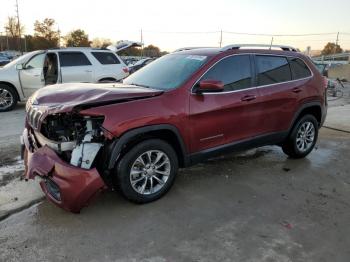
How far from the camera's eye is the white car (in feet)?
34.1

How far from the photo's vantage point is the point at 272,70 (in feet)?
18.2

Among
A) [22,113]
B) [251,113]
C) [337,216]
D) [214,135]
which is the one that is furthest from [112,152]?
[22,113]

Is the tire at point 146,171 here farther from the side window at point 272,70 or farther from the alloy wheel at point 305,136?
the alloy wheel at point 305,136

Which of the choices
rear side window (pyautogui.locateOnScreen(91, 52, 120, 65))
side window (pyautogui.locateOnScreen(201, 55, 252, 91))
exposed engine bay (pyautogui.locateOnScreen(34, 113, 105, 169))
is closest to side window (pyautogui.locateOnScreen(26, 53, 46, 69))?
rear side window (pyautogui.locateOnScreen(91, 52, 120, 65))

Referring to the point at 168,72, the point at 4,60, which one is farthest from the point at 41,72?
the point at 4,60

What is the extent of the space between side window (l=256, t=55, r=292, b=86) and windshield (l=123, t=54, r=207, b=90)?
3.18 feet

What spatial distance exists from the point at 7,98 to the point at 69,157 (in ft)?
24.6

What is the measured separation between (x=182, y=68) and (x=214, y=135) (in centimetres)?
97

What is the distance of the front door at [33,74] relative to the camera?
34.4ft

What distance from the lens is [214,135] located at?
479cm

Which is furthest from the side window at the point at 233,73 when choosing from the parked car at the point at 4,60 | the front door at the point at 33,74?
the parked car at the point at 4,60

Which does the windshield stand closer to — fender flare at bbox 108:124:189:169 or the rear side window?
fender flare at bbox 108:124:189:169

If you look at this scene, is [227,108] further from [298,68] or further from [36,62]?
[36,62]

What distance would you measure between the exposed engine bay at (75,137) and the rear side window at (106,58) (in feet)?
24.1
